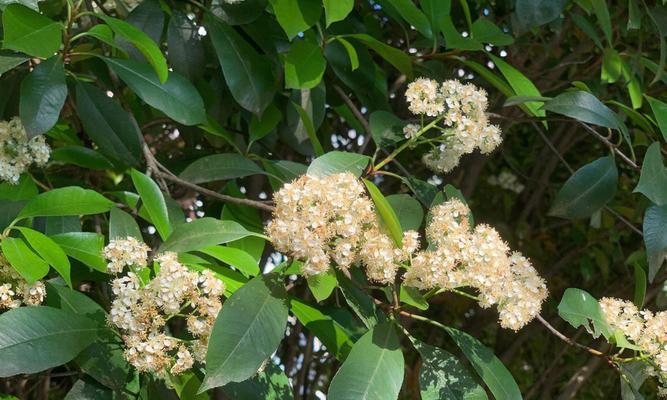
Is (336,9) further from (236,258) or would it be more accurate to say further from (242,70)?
(236,258)

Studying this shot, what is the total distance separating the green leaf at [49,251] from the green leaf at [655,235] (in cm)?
87

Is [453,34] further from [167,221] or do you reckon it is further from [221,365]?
[221,365]

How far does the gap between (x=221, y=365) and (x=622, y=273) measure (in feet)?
6.98

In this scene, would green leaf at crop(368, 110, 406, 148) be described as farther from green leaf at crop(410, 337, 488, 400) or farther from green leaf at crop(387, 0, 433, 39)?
green leaf at crop(410, 337, 488, 400)

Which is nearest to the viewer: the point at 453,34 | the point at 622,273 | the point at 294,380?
the point at 453,34

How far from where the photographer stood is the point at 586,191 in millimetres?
1566

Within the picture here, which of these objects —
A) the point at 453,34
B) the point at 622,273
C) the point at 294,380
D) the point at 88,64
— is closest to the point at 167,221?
the point at 88,64

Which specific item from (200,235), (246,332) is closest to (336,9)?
(200,235)

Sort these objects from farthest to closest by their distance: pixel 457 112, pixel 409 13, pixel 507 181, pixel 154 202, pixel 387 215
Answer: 1. pixel 507 181
2. pixel 409 13
3. pixel 457 112
4. pixel 154 202
5. pixel 387 215

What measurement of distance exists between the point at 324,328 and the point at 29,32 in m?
0.59

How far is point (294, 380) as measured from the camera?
2.59 metres

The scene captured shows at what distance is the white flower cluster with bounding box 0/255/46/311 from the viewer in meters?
1.16

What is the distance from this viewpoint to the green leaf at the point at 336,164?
1339mm

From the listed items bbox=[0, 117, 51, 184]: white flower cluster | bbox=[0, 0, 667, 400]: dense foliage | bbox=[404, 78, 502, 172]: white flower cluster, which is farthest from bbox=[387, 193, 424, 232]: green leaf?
bbox=[0, 117, 51, 184]: white flower cluster
